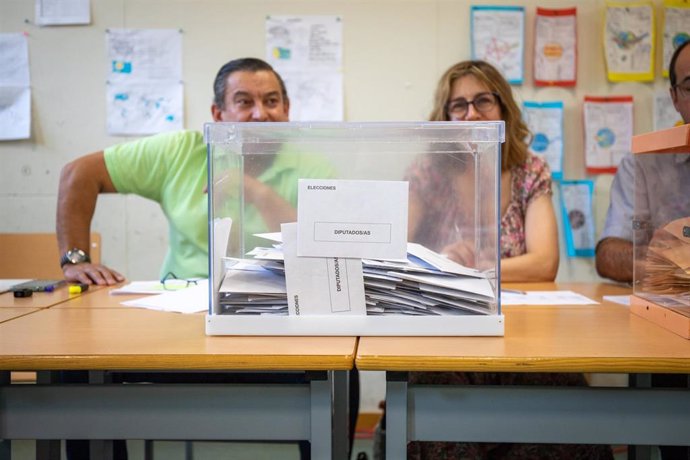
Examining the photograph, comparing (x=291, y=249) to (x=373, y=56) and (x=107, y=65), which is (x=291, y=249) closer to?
(x=373, y=56)

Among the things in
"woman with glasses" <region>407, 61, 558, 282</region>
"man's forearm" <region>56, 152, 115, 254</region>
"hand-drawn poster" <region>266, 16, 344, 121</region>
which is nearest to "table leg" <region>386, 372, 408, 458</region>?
"woman with glasses" <region>407, 61, 558, 282</region>

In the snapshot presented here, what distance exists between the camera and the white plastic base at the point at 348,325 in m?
0.99

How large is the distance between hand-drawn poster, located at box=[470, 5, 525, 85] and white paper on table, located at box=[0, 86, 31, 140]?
1950 mm

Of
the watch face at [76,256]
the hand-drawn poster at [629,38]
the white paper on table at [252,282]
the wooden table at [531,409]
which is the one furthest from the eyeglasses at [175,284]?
the hand-drawn poster at [629,38]

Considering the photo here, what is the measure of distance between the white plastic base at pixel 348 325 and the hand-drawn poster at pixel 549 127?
1868mm

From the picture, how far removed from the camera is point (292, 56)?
2668 mm

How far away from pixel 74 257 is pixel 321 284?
3.36ft

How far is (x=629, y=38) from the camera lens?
2.65m

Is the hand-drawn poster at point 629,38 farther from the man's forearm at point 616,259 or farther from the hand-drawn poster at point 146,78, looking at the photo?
the hand-drawn poster at point 146,78

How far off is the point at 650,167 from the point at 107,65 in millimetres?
2277

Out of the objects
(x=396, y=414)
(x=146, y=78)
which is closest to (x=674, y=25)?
(x=146, y=78)

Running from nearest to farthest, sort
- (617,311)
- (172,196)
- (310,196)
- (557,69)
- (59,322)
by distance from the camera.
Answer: (310,196) → (59,322) → (617,311) → (172,196) → (557,69)

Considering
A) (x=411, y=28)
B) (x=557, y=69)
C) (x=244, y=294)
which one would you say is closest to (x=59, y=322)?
(x=244, y=294)

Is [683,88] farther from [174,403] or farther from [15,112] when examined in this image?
A: [15,112]
